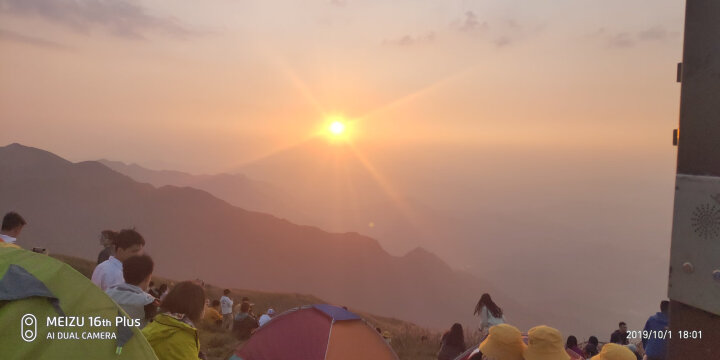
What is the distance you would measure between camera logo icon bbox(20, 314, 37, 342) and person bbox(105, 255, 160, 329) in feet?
5.30

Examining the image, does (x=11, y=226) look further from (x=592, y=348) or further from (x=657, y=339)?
(x=592, y=348)

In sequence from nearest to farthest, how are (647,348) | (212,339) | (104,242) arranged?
(104,242) → (647,348) → (212,339)

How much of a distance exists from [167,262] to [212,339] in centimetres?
10036

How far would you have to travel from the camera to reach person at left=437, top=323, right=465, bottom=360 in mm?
8938

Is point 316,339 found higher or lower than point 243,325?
higher

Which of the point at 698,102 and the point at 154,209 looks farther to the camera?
the point at 154,209

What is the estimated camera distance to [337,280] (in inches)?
4697

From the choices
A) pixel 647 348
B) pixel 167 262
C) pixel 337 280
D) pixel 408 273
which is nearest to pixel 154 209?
pixel 167 262

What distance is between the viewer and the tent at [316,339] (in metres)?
8.30

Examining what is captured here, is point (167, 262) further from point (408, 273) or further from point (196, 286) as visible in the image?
point (196, 286)

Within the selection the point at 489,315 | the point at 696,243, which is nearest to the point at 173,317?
the point at 696,243

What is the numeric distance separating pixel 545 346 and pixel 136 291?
4.54 metres

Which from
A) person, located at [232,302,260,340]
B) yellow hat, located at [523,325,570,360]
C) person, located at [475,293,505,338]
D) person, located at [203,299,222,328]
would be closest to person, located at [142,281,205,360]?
yellow hat, located at [523,325,570,360]

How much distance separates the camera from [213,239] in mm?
117188
